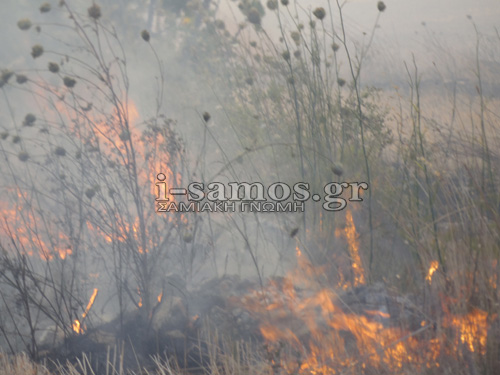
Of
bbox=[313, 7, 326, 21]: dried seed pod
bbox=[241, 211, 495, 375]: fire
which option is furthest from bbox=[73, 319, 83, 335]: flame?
bbox=[313, 7, 326, 21]: dried seed pod

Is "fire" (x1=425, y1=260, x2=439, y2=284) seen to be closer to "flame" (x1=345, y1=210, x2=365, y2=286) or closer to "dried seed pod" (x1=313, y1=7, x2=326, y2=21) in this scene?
"flame" (x1=345, y1=210, x2=365, y2=286)

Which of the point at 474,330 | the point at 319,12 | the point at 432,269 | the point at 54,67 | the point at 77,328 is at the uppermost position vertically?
the point at 319,12

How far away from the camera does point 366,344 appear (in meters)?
2.19

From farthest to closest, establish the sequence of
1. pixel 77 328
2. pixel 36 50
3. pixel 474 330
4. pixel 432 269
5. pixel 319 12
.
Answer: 1. pixel 77 328
2. pixel 319 12
3. pixel 36 50
4. pixel 432 269
5. pixel 474 330

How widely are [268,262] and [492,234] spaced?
2.60 meters

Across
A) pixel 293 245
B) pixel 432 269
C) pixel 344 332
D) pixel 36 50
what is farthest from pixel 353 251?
pixel 36 50

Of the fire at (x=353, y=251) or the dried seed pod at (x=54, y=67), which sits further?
the fire at (x=353, y=251)

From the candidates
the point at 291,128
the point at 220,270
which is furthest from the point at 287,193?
the point at 220,270

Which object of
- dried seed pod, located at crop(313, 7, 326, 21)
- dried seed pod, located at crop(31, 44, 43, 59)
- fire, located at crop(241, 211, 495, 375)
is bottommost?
fire, located at crop(241, 211, 495, 375)

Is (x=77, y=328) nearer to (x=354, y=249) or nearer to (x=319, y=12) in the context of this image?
(x=354, y=249)

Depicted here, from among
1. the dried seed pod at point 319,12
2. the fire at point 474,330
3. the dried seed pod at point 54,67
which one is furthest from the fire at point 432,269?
the dried seed pod at point 54,67

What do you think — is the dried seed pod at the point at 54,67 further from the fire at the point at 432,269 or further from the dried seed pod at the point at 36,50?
the fire at the point at 432,269

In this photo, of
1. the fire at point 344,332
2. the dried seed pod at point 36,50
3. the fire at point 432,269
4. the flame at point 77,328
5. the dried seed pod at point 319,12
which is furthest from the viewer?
the flame at point 77,328

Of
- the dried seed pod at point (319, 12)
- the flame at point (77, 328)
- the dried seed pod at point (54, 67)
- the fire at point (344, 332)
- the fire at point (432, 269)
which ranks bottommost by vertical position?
the flame at point (77, 328)
